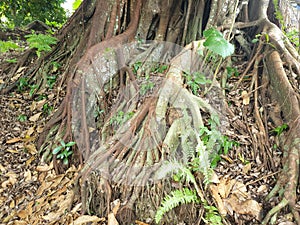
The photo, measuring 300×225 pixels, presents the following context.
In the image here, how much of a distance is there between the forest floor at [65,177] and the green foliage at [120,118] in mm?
701

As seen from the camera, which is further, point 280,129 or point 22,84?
point 22,84

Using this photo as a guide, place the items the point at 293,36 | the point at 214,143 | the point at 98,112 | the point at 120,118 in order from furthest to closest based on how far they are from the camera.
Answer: the point at 293,36 < the point at 98,112 < the point at 120,118 < the point at 214,143

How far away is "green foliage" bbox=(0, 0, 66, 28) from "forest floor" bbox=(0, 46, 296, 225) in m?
3.47

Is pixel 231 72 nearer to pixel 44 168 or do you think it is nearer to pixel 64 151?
pixel 64 151

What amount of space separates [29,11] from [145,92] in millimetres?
4755

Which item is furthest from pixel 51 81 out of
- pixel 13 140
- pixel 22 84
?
pixel 13 140

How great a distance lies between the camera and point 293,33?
429cm

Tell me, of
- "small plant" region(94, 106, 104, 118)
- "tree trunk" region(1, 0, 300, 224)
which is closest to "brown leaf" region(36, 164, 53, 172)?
"tree trunk" region(1, 0, 300, 224)

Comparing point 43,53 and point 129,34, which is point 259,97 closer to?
point 129,34

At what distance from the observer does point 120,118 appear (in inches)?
128

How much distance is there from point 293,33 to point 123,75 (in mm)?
2617

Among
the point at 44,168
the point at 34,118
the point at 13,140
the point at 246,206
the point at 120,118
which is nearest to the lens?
the point at 246,206

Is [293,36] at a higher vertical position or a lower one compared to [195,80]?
higher

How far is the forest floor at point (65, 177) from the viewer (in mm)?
2572
